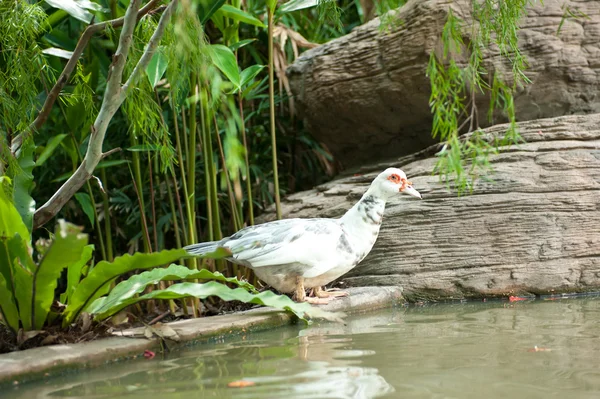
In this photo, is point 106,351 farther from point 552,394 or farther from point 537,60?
point 537,60

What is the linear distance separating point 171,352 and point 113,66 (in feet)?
4.37

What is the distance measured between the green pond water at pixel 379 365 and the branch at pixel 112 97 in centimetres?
99

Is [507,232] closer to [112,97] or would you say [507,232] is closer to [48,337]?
[112,97]

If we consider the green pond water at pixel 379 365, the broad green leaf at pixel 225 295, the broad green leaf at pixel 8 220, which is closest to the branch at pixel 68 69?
the broad green leaf at pixel 8 220

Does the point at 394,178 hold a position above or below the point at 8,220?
below

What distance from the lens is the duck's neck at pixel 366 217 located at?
4.52 metres

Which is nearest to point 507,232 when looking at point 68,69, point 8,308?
point 68,69

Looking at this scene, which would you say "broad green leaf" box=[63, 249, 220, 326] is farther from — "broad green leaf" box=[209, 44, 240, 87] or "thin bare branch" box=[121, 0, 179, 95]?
"broad green leaf" box=[209, 44, 240, 87]

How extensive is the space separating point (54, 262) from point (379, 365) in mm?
1396

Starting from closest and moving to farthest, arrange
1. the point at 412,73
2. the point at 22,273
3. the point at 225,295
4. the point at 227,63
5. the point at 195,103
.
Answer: the point at 22,273 → the point at 225,295 → the point at 195,103 → the point at 227,63 → the point at 412,73

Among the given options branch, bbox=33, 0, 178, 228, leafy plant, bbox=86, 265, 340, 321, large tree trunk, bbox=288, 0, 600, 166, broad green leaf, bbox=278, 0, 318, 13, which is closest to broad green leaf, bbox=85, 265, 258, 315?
leafy plant, bbox=86, 265, 340, 321

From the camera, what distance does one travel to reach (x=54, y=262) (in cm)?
301

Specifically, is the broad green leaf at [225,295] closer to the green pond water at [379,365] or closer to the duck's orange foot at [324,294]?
the green pond water at [379,365]

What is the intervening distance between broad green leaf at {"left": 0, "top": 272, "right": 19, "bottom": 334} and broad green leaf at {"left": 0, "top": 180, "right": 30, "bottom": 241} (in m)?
0.12
